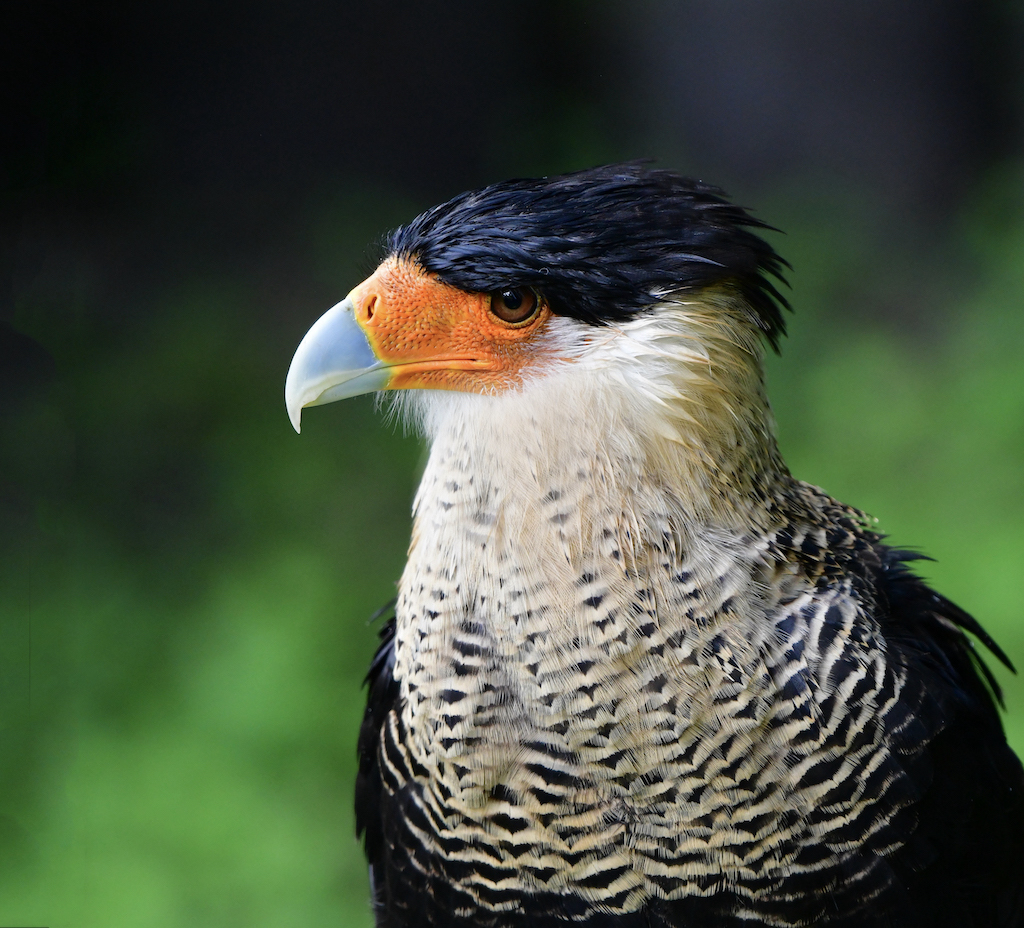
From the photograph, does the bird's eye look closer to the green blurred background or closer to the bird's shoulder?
the bird's shoulder

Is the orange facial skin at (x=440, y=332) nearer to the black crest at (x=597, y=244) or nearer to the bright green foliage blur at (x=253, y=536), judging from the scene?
the black crest at (x=597, y=244)

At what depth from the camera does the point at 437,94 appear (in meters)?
4.78

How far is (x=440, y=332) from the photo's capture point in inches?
58.1

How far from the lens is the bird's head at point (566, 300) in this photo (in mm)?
1397

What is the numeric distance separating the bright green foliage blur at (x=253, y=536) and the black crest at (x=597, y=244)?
2.22 metres

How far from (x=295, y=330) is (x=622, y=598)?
11.5 ft

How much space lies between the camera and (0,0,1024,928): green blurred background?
325 cm

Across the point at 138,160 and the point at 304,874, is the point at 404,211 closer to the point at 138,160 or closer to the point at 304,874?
the point at 138,160

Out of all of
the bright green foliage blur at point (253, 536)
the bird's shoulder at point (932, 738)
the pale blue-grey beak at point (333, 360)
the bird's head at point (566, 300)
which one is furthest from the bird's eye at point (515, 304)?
the bright green foliage blur at point (253, 536)

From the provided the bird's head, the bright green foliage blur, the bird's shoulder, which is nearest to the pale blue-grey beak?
the bird's head

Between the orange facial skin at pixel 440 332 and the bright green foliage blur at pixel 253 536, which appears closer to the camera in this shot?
the orange facial skin at pixel 440 332

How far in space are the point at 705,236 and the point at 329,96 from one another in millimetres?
3652

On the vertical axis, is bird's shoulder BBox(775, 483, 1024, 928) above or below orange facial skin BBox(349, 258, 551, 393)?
below

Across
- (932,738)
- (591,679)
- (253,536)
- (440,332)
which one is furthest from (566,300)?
(253,536)
